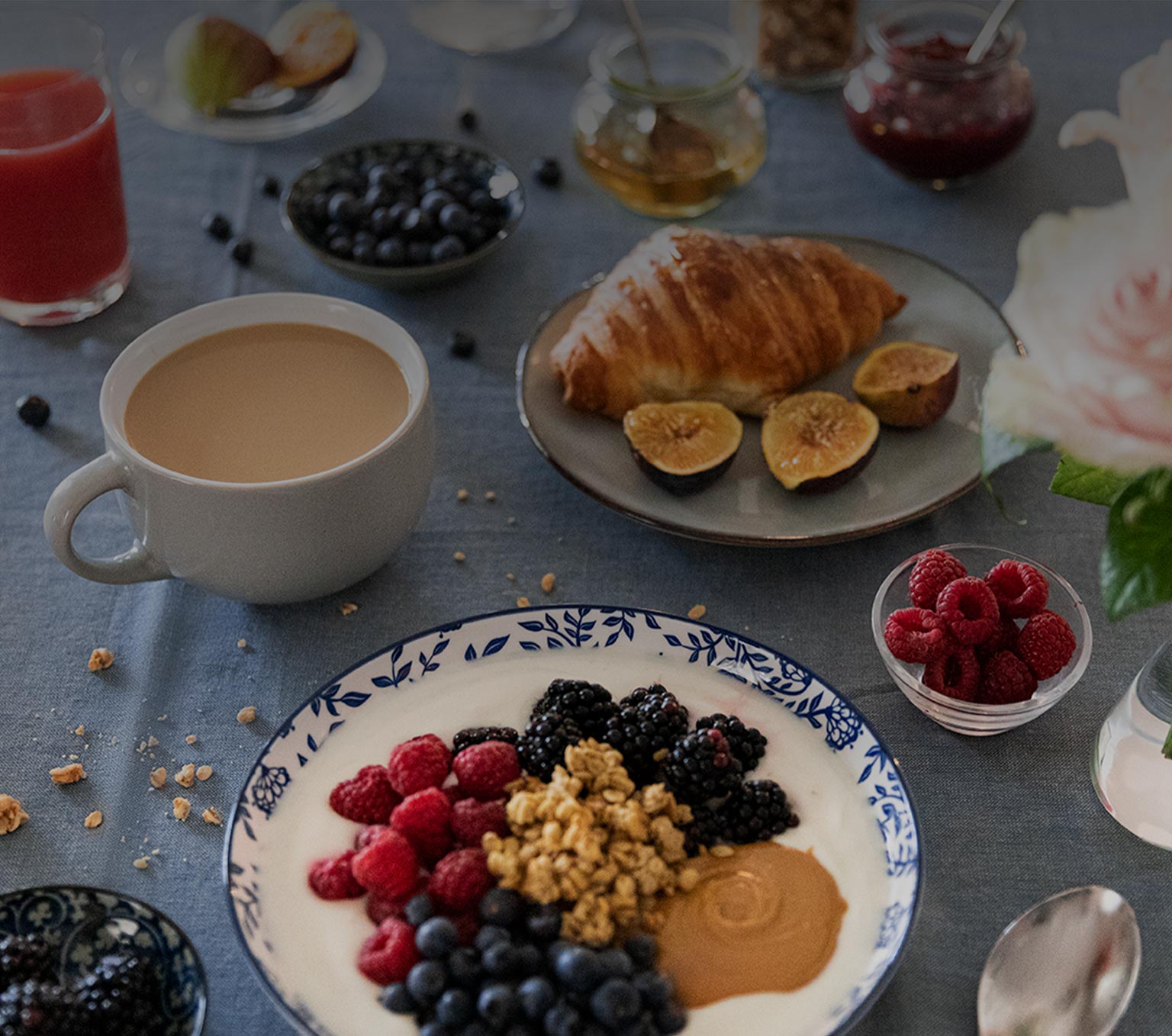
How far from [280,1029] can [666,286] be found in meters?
0.90

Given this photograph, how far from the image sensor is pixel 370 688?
109cm

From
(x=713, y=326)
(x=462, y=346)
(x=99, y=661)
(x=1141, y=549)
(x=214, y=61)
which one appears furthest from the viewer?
(x=214, y=61)

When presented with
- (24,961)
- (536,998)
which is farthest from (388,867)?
(24,961)

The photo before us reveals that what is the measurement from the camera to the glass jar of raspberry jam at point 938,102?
173 centimetres

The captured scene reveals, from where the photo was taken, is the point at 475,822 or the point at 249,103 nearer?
the point at 475,822

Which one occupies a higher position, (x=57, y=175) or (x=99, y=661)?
(x=57, y=175)

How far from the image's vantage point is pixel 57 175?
1.53m

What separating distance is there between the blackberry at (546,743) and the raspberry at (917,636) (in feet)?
0.98

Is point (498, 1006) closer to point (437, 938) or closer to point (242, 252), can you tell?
point (437, 938)

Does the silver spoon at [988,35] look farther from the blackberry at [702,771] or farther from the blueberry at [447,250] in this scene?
the blackberry at [702,771]

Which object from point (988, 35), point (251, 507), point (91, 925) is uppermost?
point (988, 35)

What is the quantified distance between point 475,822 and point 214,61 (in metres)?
1.37

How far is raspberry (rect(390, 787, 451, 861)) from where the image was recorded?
3.16ft

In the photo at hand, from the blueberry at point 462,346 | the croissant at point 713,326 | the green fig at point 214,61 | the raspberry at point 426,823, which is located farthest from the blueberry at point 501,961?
the green fig at point 214,61
